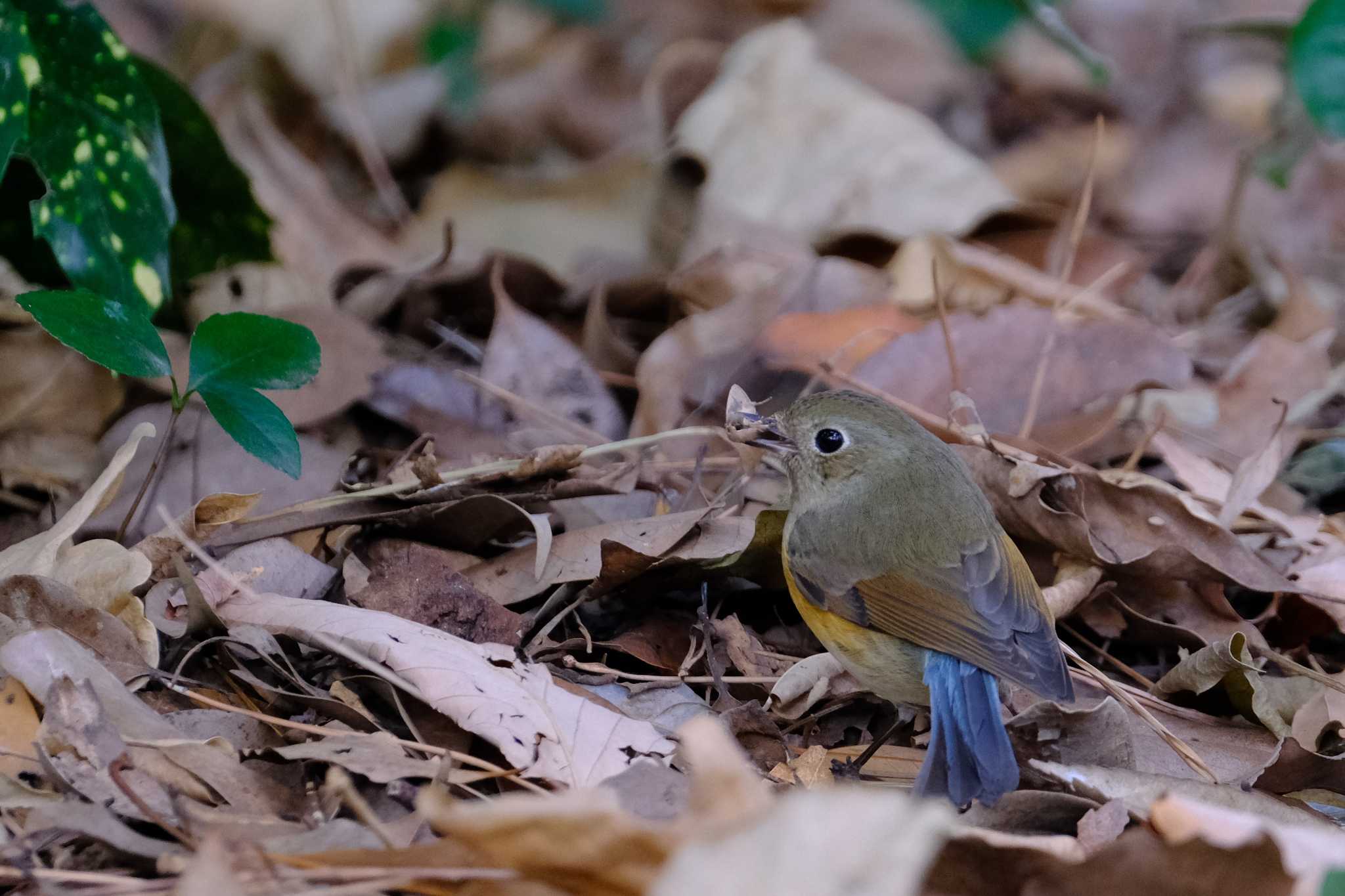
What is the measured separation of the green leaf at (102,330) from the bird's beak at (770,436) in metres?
1.62

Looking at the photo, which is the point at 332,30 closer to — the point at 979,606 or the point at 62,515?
the point at 62,515

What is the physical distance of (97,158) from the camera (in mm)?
3426

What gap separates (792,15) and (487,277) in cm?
483

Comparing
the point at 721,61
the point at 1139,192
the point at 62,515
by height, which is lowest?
the point at 1139,192

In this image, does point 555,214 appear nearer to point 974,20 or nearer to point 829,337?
point 829,337

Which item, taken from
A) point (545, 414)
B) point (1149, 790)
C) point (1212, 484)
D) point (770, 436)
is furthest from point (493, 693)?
point (1212, 484)

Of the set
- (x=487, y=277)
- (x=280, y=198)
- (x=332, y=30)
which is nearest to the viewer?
(x=487, y=277)

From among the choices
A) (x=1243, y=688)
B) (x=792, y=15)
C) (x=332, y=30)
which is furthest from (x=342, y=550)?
(x=792, y=15)

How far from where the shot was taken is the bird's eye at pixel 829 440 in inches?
145

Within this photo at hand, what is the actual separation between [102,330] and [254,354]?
34 centimetres

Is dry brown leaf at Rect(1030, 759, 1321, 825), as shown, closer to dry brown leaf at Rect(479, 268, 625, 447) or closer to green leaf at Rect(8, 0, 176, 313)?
dry brown leaf at Rect(479, 268, 625, 447)

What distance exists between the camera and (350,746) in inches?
104

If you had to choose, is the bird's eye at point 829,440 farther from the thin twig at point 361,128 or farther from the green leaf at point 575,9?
the green leaf at point 575,9

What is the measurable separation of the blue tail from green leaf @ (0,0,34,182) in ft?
8.37
